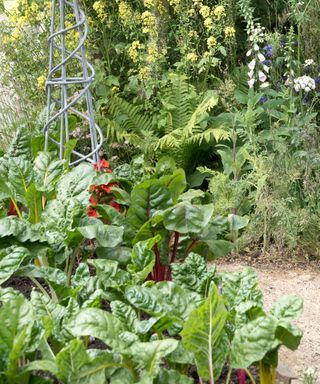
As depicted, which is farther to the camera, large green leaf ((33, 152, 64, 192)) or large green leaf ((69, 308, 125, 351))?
large green leaf ((33, 152, 64, 192))

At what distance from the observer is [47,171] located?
3.71 metres

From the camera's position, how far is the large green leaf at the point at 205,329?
7.63 feet

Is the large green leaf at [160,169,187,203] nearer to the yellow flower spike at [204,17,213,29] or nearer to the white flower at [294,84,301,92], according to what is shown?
the white flower at [294,84,301,92]

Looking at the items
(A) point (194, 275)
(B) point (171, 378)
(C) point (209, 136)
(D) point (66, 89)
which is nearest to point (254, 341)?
(B) point (171, 378)

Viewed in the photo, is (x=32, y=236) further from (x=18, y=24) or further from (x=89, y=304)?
(x=18, y=24)

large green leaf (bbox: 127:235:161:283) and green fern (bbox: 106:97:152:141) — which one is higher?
large green leaf (bbox: 127:235:161:283)

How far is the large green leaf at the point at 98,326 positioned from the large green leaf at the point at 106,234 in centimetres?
75

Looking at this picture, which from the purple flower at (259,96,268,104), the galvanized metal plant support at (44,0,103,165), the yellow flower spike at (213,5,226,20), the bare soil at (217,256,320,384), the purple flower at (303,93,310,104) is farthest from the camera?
the yellow flower spike at (213,5,226,20)

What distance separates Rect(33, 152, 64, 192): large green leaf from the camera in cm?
365

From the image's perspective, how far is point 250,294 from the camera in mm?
2645

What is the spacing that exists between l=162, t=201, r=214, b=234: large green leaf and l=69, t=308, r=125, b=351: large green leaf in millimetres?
839

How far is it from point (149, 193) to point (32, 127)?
3137 mm

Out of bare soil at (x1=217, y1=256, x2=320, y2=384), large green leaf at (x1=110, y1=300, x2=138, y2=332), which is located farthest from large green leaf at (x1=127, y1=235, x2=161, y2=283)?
bare soil at (x1=217, y1=256, x2=320, y2=384)

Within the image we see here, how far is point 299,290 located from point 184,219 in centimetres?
128
